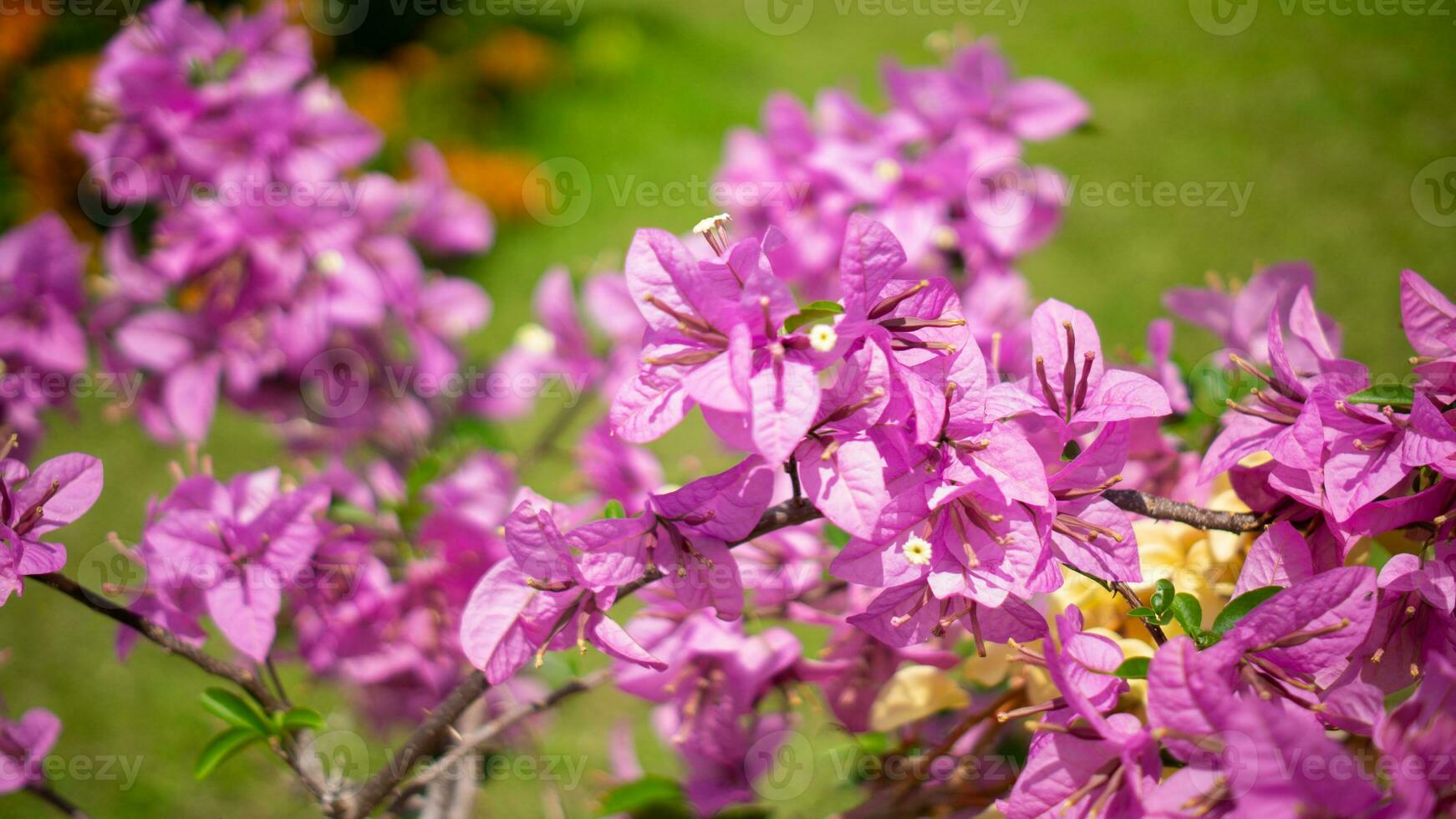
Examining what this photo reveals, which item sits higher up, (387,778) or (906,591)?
(906,591)

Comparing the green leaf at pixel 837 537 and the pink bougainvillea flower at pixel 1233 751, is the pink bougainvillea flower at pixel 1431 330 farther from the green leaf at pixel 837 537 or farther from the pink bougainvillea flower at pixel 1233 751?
the green leaf at pixel 837 537

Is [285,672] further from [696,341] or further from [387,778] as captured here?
[696,341]

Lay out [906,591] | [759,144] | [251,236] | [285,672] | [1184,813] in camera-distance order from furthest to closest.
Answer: [285,672], [759,144], [251,236], [906,591], [1184,813]

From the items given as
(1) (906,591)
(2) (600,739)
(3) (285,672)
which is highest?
(1) (906,591)

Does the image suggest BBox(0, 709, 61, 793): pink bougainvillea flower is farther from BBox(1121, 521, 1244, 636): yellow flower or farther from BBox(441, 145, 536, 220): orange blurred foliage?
BBox(441, 145, 536, 220): orange blurred foliage

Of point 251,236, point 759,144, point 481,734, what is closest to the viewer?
point 481,734

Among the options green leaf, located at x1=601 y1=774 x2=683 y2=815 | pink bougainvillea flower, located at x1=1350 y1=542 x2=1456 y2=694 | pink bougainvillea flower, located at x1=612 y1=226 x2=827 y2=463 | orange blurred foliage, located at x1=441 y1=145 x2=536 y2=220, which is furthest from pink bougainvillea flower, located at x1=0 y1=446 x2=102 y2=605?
orange blurred foliage, located at x1=441 y1=145 x2=536 y2=220

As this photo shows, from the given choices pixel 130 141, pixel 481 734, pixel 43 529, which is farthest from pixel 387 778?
pixel 130 141

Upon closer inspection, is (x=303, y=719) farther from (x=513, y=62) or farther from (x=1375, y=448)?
(x=513, y=62)

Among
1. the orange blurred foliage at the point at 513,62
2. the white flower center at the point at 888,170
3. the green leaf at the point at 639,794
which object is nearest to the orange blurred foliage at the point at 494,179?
the orange blurred foliage at the point at 513,62
